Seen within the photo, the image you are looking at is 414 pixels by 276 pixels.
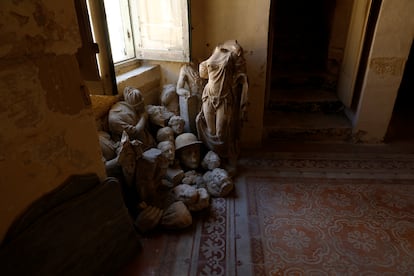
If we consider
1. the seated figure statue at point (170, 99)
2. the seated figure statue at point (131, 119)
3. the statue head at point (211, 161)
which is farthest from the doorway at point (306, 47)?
the seated figure statue at point (131, 119)

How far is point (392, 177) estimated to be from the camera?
317cm

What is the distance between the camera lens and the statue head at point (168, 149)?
9.54 feet

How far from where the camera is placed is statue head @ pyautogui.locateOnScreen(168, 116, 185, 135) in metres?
3.16

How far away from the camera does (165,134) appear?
3051 mm

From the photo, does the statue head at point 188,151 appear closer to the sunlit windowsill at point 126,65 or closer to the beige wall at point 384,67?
the sunlit windowsill at point 126,65

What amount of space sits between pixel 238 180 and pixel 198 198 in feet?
2.06

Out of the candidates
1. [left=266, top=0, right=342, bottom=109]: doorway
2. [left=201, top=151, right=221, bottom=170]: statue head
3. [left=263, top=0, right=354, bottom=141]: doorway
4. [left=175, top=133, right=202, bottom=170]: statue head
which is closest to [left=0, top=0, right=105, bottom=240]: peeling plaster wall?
[left=175, top=133, right=202, bottom=170]: statue head

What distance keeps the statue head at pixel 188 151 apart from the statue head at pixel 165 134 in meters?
0.11

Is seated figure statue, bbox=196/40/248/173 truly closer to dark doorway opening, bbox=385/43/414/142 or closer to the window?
the window

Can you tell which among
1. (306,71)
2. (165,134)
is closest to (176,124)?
(165,134)

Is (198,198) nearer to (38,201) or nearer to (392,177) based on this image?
(38,201)

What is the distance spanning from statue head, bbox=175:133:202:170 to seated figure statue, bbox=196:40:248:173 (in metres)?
0.15

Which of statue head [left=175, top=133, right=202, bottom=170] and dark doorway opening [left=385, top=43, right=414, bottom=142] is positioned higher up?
statue head [left=175, top=133, right=202, bottom=170]

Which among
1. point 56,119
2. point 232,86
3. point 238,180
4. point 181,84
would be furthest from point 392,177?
point 56,119
